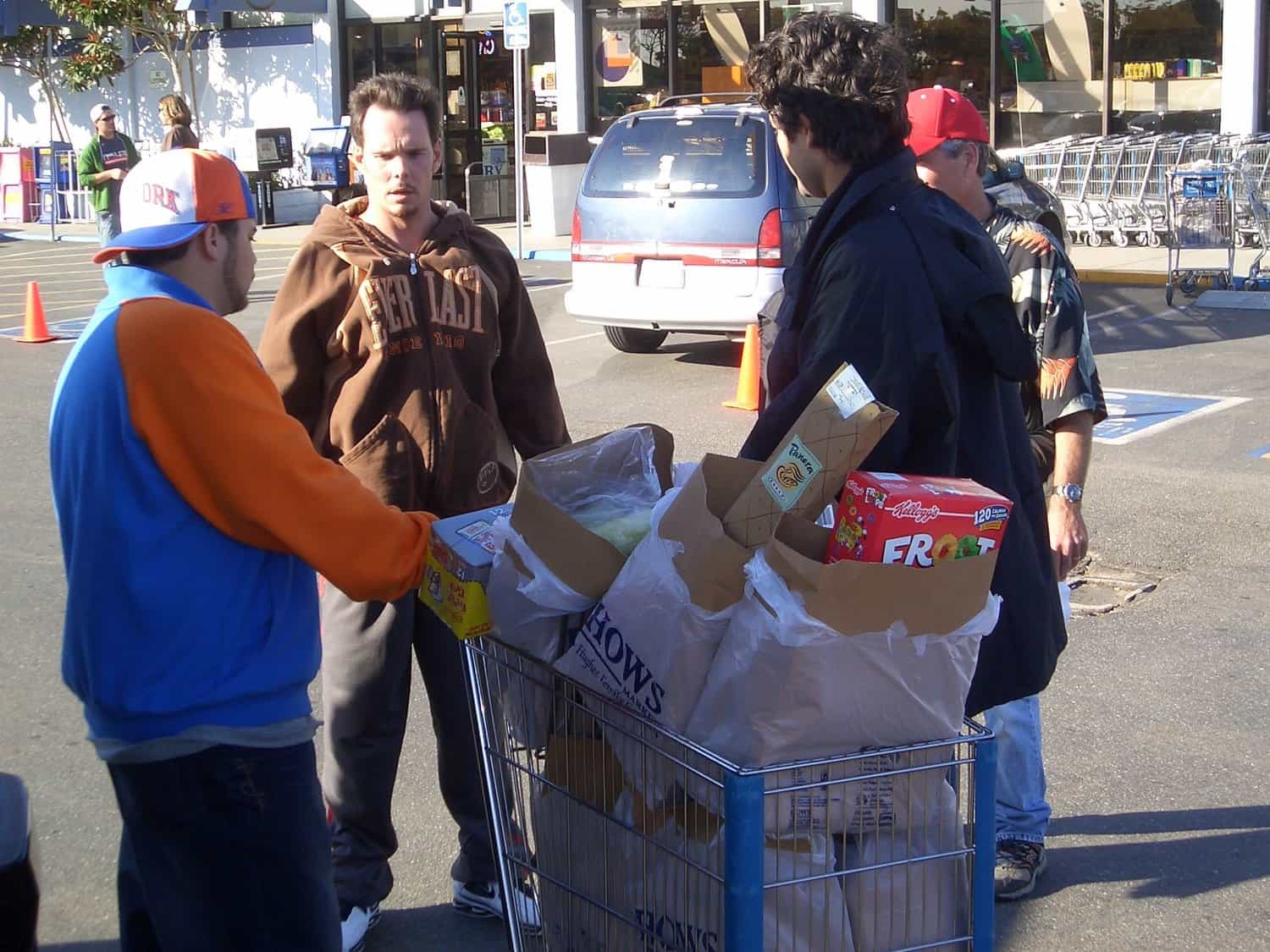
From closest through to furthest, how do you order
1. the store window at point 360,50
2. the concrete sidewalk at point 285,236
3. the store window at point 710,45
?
the concrete sidewalk at point 285,236 < the store window at point 710,45 < the store window at point 360,50

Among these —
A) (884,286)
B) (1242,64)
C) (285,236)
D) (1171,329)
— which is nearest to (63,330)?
(285,236)

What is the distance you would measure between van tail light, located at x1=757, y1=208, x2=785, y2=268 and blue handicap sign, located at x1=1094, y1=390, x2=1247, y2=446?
2.43 m

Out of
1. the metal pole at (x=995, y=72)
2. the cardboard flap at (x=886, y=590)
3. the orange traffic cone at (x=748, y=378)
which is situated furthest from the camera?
the metal pole at (x=995, y=72)

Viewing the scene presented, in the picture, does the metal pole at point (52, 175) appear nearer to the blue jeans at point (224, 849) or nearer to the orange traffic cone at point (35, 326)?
the orange traffic cone at point (35, 326)

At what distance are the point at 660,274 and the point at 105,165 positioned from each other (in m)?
7.25

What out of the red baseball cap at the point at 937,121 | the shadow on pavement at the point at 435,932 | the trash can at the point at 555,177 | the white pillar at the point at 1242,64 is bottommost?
the shadow on pavement at the point at 435,932

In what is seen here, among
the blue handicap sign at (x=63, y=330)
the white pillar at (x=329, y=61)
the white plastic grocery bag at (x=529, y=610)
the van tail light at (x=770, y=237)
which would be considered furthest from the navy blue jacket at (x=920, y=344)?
the white pillar at (x=329, y=61)

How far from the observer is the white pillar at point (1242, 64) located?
57.5 feet

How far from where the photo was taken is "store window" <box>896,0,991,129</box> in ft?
64.6

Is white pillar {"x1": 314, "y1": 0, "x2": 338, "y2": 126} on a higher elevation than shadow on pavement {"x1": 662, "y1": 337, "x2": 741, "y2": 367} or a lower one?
higher

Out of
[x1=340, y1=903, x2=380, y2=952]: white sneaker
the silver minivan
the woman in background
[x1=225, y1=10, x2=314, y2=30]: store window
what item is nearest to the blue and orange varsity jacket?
[x1=340, y1=903, x2=380, y2=952]: white sneaker

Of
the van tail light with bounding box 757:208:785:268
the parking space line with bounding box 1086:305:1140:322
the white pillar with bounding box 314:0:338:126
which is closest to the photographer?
the van tail light with bounding box 757:208:785:268

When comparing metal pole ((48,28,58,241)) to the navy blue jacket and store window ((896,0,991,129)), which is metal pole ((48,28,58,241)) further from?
the navy blue jacket

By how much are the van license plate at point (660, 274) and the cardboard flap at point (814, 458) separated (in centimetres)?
867
